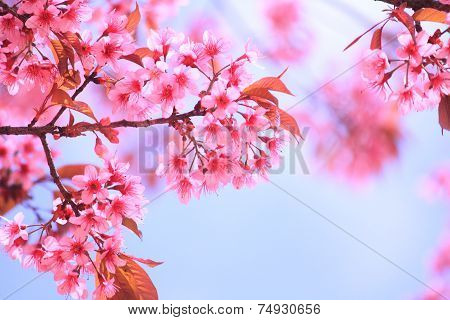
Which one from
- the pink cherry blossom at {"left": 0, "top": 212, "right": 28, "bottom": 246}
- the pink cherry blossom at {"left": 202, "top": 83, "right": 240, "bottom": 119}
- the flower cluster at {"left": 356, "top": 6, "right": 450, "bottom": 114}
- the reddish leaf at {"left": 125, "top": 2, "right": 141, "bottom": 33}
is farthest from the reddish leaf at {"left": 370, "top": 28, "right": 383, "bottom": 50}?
the pink cherry blossom at {"left": 0, "top": 212, "right": 28, "bottom": 246}

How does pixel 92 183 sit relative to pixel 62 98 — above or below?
below

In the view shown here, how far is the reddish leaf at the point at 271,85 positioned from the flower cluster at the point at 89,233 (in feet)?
1.11

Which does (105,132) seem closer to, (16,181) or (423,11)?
(423,11)

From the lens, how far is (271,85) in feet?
4.07

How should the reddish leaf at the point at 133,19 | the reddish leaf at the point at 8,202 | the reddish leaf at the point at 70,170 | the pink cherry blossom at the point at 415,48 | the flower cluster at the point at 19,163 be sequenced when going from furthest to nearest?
1. the flower cluster at the point at 19,163
2. the reddish leaf at the point at 8,202
3. the reddish leaf at the point at 70,170
4. the reddish leaf at the point at 133,19
5. the pink cherry blossom at the point at 415,48

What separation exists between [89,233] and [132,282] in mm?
162

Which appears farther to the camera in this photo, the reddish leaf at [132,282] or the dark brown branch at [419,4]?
the reddish leaf at [132,282]

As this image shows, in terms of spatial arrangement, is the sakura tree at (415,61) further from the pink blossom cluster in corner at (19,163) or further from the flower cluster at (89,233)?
the pink blossom cluster in corner at (19,163)

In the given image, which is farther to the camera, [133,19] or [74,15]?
A: [133,19]

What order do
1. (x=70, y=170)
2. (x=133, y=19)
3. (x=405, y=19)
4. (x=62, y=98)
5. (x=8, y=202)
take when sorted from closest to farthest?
(x=405, y=19) < (x=62, y=98) < (x=133, y=19) < (x=70, y=170) < (x=8, y=202)

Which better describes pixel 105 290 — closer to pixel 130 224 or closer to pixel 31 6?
pixel 130 224

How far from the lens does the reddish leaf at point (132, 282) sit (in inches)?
53.0

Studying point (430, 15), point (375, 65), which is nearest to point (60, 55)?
point (375, 65)

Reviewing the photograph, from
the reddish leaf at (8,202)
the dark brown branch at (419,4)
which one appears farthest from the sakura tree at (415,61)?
the reddish leaf at (8,202)
